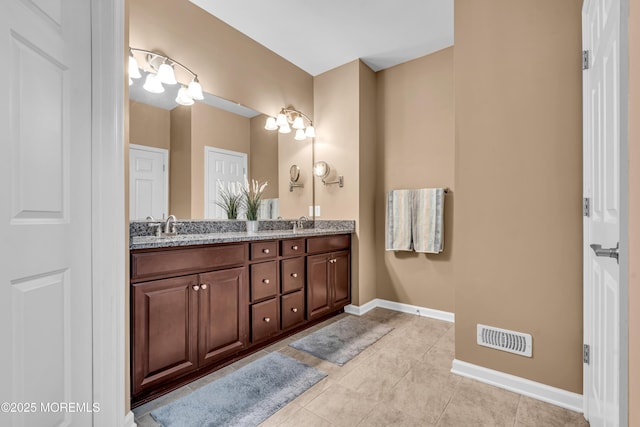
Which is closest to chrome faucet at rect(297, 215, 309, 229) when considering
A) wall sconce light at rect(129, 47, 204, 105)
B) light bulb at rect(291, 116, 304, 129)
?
light bulb at rect(291, 116, 304, 129)

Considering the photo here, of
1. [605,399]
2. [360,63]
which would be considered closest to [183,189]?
[360,63]

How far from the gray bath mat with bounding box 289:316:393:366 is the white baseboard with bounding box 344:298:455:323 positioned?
0.67ft

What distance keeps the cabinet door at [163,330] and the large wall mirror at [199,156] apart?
0.68 metres

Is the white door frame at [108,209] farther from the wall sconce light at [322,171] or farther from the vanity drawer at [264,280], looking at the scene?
the wall sconce light at [322,171]

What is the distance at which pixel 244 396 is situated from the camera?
1.60 metres

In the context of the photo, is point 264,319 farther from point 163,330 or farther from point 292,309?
point 163,330

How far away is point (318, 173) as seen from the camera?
3340 millimetres

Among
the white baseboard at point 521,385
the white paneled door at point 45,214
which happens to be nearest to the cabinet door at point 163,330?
A: the white paneled door at point 45,214

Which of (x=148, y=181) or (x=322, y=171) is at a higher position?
(x=322, y=171)

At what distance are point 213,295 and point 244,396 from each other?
2.02 feet

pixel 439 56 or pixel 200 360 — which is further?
pixel 439 56

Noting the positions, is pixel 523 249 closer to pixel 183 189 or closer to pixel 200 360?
pixel 200 360

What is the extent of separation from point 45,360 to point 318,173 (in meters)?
2.72
